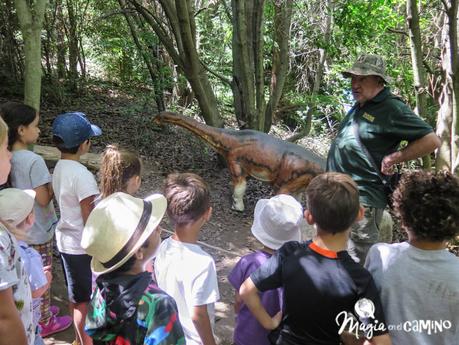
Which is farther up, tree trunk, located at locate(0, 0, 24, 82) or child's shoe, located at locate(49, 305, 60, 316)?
tree trunk, located at locate(0, 0, 24, 82)

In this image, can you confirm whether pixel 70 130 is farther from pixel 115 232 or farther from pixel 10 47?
pixel 10 47

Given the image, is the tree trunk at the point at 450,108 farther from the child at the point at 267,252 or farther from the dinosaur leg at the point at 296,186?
the child at the point at 267,252

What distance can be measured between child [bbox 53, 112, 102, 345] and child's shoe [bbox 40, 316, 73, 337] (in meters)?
0.53

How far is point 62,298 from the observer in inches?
146

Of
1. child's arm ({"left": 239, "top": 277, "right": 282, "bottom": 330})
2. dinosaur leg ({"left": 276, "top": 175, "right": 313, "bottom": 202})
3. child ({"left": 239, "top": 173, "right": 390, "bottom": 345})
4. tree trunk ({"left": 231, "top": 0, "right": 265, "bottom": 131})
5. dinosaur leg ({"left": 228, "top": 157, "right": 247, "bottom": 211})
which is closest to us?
child ({"left": 239, "top": 173, "right": 390, "bottom": 345})

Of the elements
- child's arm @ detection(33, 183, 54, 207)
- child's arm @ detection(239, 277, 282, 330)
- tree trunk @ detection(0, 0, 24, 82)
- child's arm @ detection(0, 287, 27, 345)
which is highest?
tree trunk @ detection(0, 0, 24, 82)

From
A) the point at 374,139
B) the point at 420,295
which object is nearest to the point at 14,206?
the point at 420,295

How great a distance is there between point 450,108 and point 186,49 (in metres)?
3.56

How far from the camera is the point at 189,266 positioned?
1.98m

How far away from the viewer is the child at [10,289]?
1.40 metres

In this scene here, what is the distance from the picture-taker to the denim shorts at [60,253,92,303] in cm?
272

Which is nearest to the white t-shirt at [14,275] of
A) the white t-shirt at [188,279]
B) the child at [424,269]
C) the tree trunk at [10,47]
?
the white t-shirt at [188,279]

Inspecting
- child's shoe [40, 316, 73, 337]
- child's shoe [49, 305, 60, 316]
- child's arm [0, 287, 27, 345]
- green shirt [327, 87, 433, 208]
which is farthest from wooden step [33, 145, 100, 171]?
child's arm [0, 287, 27, 345]

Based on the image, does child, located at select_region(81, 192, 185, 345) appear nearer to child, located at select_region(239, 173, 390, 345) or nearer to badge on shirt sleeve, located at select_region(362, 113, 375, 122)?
child, located at select_region(239, 173, 390, 345)
